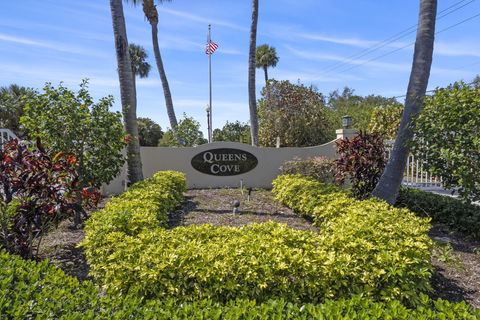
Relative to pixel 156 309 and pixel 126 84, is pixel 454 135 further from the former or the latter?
pixel 126 84

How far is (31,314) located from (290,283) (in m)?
1.88

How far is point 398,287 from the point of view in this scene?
3160 millimetres

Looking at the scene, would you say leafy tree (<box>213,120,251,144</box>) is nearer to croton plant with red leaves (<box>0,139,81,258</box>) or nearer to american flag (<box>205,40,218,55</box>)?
american flag (<box>205,40,218,55</box>)

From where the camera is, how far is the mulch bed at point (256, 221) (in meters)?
4.19

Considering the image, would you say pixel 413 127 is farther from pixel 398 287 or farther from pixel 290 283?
pixel 290 283

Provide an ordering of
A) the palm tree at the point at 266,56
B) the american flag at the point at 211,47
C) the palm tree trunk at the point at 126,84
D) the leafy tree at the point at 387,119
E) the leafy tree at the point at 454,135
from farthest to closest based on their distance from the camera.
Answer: the palm tree at the point at 266,56 < the american flag at the point at 211,47 < the leafy tree at the point at 387,119 < the palm tree trunk at the point at 126,84 < the leafy tree at the point at 454,135

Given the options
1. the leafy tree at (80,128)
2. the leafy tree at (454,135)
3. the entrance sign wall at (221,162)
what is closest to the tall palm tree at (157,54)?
the entrance sign wall at (221,162)

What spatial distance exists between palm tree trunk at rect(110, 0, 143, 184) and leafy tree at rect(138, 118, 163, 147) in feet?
67.6

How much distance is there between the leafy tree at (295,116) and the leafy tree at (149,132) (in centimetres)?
1463

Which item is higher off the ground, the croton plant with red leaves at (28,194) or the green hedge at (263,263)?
the croton plant with red leaves at (28,194)

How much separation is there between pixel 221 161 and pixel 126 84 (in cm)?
413

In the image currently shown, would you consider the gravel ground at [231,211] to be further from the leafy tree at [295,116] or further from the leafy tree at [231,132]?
the leafy tree at [231,132]

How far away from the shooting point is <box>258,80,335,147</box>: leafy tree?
1622cm

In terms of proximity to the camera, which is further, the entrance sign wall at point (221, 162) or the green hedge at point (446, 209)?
the entrance sign wall at point (221, 162)
